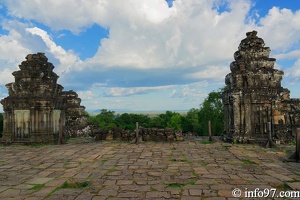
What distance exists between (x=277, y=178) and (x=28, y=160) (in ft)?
21.7

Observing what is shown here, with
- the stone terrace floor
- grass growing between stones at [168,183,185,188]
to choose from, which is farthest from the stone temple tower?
grass growing between stones at [168,183,185,188]

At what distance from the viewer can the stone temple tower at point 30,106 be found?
12141 mm

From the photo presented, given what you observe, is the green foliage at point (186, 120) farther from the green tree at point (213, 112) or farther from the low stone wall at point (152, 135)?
the low stone wall at point (152, 135)

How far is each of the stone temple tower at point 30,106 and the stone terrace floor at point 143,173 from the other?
7.39 feet

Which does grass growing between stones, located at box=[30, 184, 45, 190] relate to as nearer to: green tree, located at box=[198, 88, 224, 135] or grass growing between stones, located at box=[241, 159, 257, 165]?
grass growing between stones, located at box=[241, 159, 257, 165]

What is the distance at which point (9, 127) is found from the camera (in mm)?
12258

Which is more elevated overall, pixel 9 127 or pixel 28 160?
pixel 9 127

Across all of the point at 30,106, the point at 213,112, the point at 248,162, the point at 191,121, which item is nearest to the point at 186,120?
the point at 191,121

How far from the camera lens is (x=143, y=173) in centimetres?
655

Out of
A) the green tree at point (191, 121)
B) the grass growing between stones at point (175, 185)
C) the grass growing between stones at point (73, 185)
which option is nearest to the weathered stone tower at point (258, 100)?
the grass growing between stones at point (175, 185)

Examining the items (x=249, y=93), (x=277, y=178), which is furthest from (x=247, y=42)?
(x=277, y=178)

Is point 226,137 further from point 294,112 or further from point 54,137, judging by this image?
point 54,137

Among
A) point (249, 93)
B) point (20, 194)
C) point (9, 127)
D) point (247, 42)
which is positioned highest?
point (247, 42)

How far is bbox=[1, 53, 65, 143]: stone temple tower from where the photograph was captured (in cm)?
1214
